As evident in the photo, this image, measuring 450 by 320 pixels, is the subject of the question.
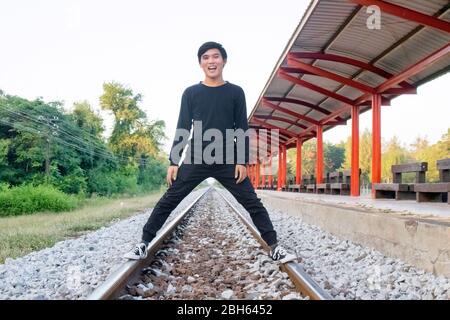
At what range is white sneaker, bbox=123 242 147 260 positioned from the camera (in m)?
3.48

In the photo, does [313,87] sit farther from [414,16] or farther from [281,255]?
[281,255]

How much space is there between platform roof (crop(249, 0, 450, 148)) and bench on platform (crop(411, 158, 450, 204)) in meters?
2.12

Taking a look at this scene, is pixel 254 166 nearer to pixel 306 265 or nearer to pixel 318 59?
pixel 318 59

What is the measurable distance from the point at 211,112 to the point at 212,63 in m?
0.36

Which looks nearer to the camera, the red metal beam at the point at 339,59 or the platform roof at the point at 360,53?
the platform roof at the point at 360,53

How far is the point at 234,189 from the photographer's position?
3.54 m

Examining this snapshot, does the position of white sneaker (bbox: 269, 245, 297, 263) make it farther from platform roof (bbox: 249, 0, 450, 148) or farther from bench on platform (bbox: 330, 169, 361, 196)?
bench on platform (bbox: 330, 169, 361, 196)

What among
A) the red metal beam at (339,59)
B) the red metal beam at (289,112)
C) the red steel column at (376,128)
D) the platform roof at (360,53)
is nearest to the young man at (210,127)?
the platform roof at (360,53)

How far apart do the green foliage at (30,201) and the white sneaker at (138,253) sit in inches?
383

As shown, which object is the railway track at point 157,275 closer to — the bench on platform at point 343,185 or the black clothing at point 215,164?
the black clothing at point 215,164

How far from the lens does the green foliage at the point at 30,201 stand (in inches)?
476

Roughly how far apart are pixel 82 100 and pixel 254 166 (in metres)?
17.4

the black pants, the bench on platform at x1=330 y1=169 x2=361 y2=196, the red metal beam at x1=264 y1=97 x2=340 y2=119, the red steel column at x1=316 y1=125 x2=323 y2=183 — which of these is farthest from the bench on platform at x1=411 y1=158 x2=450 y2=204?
the red steel column at x1=316 y1=125 x2=323 y2=183

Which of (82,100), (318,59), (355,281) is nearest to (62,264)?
Result: (355,281)
